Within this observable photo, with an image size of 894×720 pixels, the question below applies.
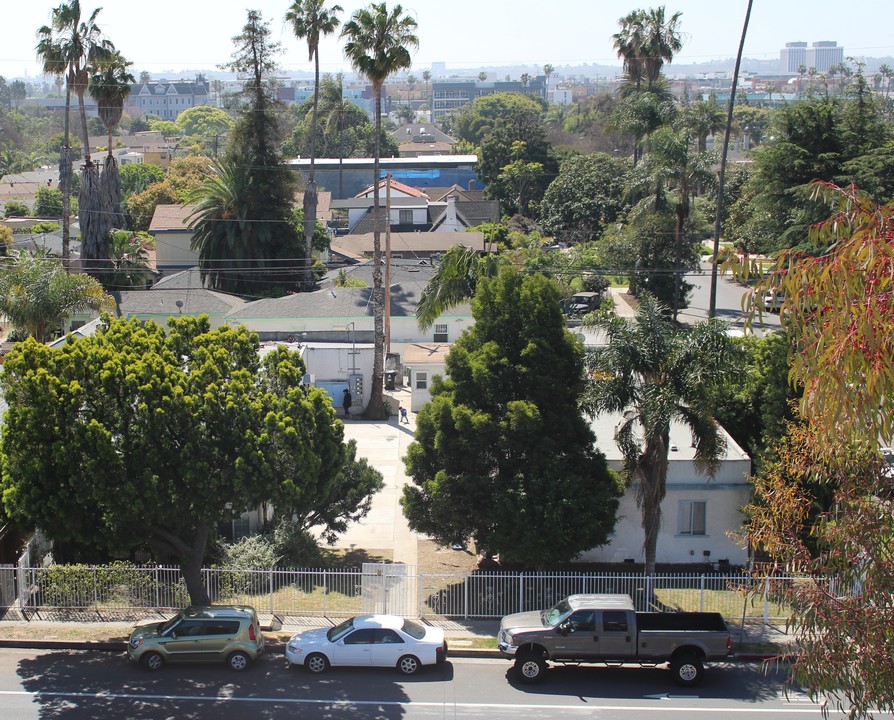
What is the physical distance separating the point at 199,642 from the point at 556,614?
22.1 feet

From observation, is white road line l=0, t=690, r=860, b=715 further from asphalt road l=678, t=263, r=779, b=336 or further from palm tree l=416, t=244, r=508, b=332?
asphalt road l=678, t=263, r=779, b=336

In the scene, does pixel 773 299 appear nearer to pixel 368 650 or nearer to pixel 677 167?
pixel 368 650

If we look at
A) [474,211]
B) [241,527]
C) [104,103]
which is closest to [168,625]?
[241,527]

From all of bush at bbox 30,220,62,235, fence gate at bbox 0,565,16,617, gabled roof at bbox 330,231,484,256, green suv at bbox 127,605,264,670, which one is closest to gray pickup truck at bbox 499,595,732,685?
green suv at bbox 127,605,264,670

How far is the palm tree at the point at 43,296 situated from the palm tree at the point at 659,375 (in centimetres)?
2746

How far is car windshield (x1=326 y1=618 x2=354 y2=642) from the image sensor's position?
1921 centimetres

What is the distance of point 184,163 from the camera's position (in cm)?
9469

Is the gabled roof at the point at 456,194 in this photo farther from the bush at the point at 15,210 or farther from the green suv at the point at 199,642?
the green suv at the point at 199,642

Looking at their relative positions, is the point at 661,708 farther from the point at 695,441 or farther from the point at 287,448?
the point at 287,448

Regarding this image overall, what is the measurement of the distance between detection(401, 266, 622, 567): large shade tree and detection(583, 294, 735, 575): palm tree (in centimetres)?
79

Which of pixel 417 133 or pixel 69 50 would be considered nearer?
pixel 69 50

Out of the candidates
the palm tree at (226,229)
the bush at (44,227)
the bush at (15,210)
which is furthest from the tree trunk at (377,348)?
the bush at (15,210)

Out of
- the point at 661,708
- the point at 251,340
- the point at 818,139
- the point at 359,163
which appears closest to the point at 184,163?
the point at 359,163

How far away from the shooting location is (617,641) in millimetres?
18938
